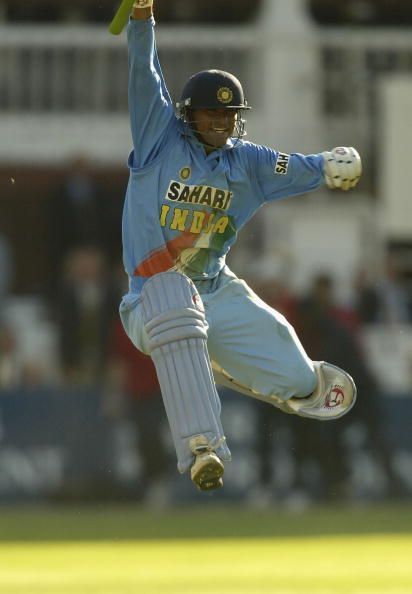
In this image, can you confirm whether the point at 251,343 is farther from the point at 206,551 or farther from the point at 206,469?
the point at 206,551

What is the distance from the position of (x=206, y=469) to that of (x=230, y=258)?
7776 millimetres

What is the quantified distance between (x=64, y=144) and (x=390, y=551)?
19.7ft

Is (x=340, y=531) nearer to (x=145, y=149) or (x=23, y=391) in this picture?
(x=23, y=391)

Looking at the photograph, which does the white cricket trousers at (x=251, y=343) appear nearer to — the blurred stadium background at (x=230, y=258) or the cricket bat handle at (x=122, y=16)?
the cricket bat handle at (x=122, y=16)

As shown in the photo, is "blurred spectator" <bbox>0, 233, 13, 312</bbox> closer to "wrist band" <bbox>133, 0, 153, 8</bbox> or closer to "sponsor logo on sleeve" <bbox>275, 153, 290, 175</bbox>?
"sponsor logo on sleeve" <bbox>275, 153, 290, 175</bbox>

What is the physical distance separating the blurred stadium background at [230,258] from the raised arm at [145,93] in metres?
5.53

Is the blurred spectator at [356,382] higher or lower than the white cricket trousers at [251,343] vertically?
lower

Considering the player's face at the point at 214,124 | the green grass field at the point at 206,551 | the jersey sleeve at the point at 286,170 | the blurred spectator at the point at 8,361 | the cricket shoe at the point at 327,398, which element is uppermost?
the player's face at the point at 214,124

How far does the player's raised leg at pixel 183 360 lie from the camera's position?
23.9ft

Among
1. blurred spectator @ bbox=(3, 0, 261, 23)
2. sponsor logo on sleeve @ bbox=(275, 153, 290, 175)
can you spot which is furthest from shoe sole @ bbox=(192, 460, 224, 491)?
blurred spectator @ bbox=(3, 0, 261, 23)

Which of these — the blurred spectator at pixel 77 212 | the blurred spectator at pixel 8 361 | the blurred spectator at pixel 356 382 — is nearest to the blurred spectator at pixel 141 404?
the blurred spectator at pixel 8 361

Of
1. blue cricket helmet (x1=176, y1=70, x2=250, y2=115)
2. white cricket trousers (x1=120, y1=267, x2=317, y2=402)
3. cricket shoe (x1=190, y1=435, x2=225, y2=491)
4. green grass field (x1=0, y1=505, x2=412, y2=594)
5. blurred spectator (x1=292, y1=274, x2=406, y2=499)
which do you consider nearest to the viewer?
cricket shoe (x1=190, y1=435, x2=225, y2=491)

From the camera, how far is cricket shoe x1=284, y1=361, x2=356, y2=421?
8008 mm

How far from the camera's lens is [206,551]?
11.1m
